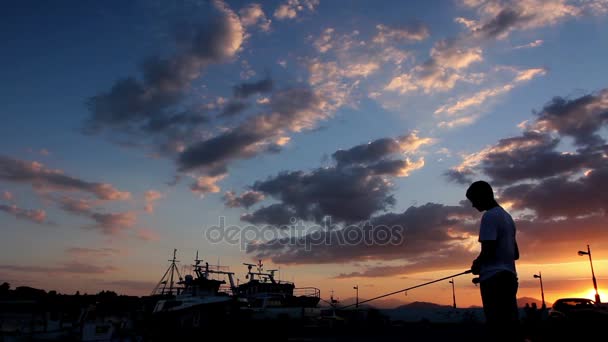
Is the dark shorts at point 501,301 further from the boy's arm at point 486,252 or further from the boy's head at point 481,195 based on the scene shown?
the boy's head at point 481,195

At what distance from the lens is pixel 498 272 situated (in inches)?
208

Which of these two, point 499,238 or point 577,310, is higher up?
point 499,238

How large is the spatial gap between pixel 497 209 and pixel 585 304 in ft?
67.7

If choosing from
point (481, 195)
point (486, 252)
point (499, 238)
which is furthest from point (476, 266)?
point (481, 195)

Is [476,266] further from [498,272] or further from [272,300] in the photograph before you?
[272,300]

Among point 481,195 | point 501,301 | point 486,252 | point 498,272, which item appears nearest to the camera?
point 501,301

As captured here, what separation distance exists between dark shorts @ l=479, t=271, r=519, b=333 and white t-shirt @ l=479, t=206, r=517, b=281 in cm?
9

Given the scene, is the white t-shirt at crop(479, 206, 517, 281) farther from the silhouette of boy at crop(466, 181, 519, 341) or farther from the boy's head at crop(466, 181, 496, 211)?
the boy's head at crop(466, 181, 496, 211)

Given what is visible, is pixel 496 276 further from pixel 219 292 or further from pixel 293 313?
pixel 219 292

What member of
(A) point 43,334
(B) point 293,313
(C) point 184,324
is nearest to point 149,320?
(C) point 184,324

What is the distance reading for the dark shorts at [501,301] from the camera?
501 centimetres

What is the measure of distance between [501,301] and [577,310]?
65.2 feet

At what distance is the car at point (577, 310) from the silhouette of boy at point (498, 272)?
18.5m

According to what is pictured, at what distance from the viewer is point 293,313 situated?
3809 centimetres
